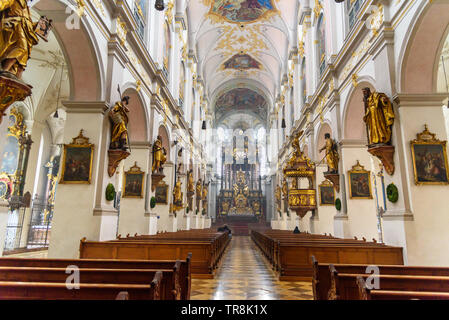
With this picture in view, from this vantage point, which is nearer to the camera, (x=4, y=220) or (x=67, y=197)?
(x=4, y=220)

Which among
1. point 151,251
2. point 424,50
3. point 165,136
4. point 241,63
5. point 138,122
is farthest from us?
point 241,63

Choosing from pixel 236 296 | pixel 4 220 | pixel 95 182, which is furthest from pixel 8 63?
pixel 236 296

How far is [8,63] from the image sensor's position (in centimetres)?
367

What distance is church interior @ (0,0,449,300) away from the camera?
12.1ft

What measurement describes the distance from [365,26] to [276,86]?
664 inches

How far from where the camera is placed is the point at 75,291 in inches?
97.8

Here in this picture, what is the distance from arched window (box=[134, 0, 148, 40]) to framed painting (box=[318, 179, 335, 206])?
8451 millimetres

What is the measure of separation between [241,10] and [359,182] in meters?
13.4

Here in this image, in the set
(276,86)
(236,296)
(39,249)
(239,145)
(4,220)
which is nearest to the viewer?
(4,220)

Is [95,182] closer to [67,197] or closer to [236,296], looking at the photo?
[67,197]

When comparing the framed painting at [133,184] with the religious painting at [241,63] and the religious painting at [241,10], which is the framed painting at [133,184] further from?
the religious painting at [241,63]

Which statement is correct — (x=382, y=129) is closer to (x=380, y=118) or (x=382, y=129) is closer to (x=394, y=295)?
(x=380, y=118)

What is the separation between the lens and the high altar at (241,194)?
93.8ft

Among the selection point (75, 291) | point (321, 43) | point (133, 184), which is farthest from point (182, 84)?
point (75, 291)
